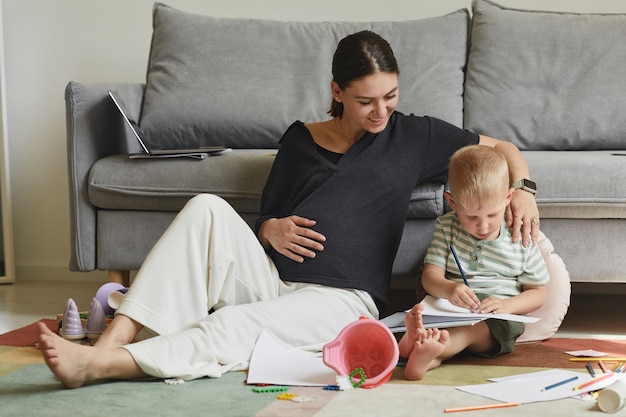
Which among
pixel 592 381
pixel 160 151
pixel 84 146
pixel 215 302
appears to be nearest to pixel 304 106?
pixel 160 151

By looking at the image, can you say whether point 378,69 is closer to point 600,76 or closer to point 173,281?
point 173,281

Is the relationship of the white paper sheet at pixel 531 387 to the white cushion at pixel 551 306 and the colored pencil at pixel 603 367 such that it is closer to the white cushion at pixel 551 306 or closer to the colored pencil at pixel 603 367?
the colored pencil at pixel 603 367

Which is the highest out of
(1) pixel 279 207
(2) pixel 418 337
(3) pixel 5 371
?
(1) pixel 279 207

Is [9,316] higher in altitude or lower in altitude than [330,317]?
lower

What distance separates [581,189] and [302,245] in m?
0.78

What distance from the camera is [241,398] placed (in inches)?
60.5

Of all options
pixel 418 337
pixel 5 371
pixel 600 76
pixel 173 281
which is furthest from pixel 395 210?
pixel 600 76

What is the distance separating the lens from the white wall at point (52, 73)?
3398 millimetres

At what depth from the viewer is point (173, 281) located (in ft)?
5.71

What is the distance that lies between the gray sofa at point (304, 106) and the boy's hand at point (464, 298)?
1.52 ft

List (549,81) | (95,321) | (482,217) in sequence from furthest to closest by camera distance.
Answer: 1. (549,81)
2. (95,321)
3. (482,217)

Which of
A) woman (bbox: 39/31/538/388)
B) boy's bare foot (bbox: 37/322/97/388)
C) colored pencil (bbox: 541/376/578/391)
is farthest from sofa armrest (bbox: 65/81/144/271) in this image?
colored pencil (bbox: 541/376/578/391)

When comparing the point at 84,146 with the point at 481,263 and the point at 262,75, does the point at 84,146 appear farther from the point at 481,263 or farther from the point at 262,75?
the point at 481,263

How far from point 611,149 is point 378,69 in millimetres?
1139
